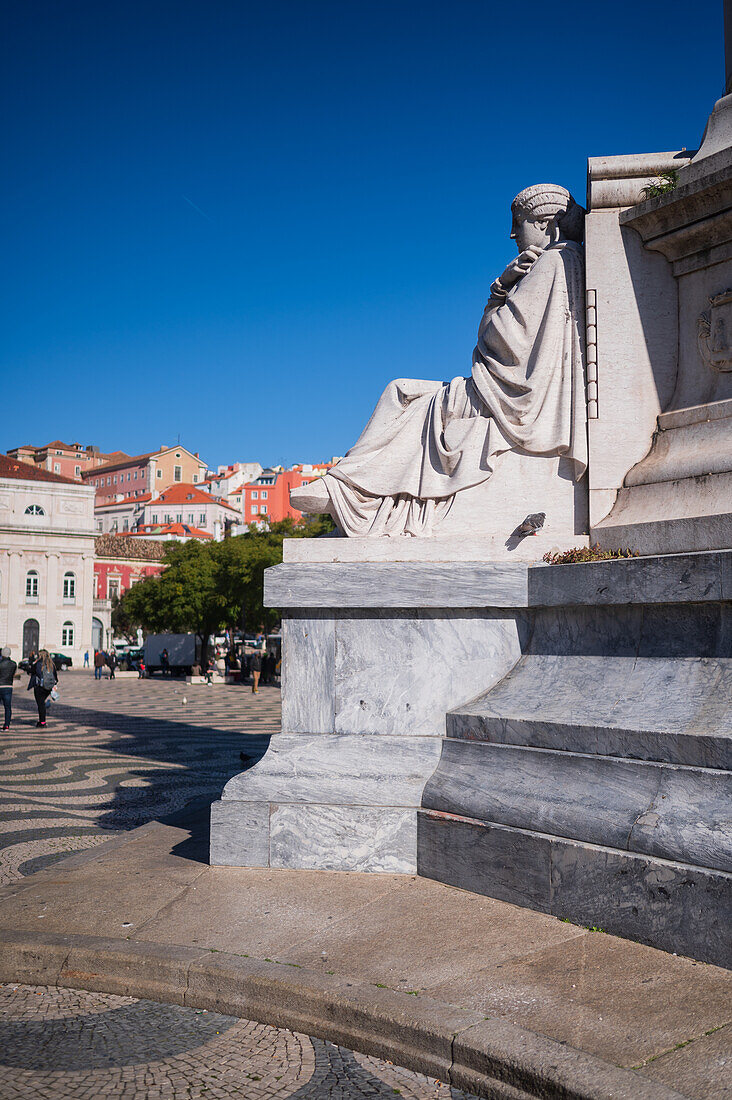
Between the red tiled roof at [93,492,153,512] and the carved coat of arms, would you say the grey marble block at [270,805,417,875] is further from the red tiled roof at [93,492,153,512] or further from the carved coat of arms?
the red tiled roof at [93,492,153,512]

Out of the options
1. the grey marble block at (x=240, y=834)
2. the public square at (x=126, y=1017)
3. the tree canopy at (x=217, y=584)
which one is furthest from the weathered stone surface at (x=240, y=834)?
the tree canopy at (x=217, y=584)

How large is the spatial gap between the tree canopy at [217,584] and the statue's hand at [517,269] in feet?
89.8

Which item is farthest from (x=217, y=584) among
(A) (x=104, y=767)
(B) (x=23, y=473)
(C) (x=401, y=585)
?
(B) (x=23, y=473)

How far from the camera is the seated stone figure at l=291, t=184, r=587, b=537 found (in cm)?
510

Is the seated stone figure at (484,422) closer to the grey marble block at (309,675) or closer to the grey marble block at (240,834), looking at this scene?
the grey marble block at (309,675)

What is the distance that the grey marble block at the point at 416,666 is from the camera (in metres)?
4.80

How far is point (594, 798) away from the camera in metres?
3.72

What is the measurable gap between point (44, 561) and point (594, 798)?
6409cm


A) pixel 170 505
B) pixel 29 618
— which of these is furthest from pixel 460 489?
pixel 170 505

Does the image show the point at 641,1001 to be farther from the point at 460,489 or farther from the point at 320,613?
the point at 460,489

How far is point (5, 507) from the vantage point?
203 feet

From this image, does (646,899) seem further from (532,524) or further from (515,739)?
(532,524)

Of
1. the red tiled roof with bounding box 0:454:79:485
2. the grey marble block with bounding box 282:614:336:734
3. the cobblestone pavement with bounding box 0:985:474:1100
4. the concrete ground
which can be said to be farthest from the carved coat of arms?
the red tiled roof with bounding box 0:454:79:485

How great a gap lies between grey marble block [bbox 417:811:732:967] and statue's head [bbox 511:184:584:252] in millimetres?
3625
